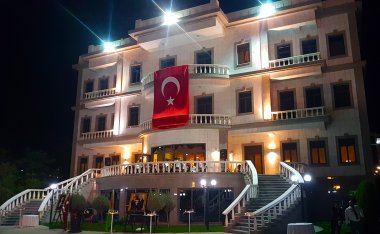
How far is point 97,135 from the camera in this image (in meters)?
31.5

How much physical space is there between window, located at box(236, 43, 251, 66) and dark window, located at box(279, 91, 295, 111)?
3.52 metres

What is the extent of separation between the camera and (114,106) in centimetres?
3178

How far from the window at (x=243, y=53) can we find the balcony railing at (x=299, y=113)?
4568mm

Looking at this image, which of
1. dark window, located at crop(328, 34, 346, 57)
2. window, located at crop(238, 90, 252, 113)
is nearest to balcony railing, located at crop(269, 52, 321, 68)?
dark window, located at crop(328, 34, 346, 57)

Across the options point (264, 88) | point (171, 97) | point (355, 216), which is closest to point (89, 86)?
point (171, 97)

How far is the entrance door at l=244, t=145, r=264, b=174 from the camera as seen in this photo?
2466cm

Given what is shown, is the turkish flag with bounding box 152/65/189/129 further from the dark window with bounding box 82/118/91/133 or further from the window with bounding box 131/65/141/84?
the dark window with bounding box 82/118/91/133

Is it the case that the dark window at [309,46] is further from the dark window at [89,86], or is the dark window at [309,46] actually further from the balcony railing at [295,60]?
the dark window at [89,86]

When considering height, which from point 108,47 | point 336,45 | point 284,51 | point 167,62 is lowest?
point 336,45

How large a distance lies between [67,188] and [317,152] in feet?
53.3

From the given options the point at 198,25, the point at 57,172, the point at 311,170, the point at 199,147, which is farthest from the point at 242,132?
the point at 57,172

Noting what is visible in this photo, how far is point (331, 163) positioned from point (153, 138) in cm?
1199

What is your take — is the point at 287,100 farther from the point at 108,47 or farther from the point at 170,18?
the point at 108,47

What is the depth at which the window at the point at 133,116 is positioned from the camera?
2989 centimetres
